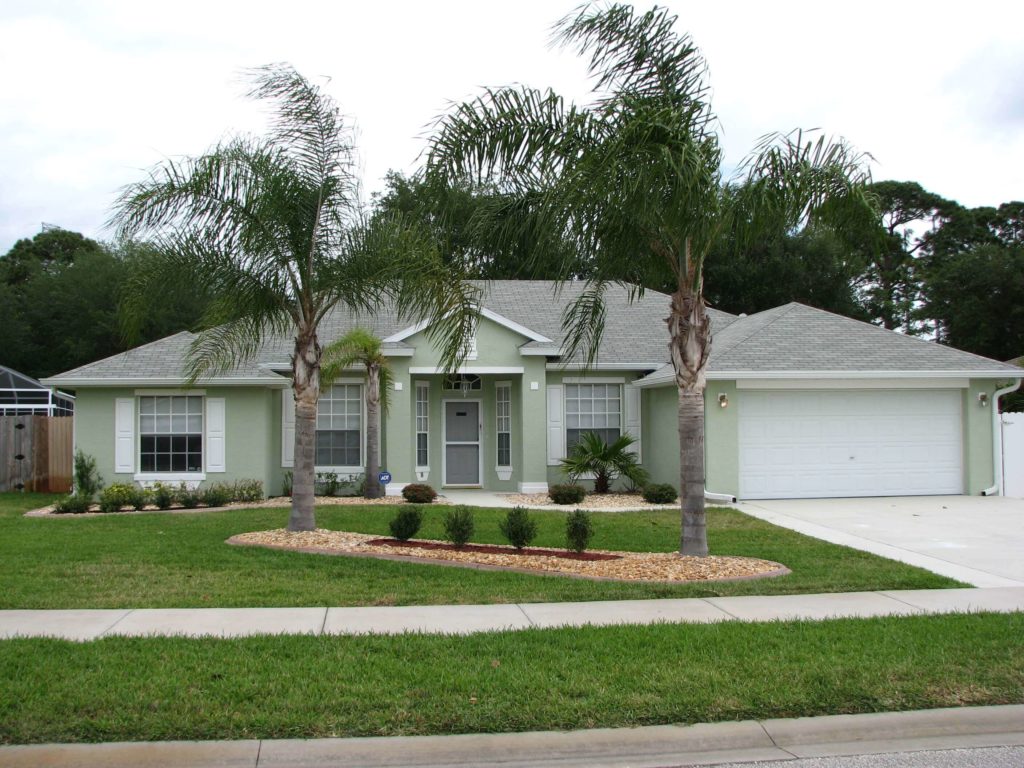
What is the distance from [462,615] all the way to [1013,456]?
48.2 ft

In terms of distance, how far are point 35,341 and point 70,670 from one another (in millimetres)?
37039

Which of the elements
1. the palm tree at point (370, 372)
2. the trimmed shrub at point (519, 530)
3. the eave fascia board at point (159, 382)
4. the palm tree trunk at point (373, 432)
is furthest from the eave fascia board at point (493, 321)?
the trimmed shrub at point (519, 530)

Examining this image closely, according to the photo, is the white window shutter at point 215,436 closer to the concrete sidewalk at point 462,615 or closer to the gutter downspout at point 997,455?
the concrete sidewalk at point 462,615

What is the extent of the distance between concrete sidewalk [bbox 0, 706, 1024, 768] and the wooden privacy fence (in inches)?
739

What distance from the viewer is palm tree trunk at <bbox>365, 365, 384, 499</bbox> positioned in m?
17.7

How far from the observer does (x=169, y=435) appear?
1831 centimetres

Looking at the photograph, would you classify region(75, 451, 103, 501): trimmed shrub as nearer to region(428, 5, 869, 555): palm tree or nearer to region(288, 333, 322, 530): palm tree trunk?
region(288, 333, 322, 530): palm tree trunk

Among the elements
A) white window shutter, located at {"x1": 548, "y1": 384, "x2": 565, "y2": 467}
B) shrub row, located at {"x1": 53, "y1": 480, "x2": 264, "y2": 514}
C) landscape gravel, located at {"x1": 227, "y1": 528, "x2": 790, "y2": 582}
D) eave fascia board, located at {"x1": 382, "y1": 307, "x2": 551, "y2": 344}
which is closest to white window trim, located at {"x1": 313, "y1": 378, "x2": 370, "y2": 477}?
eave fascia board, located at {"x1": 382, "y1": 307, "x2": 551, "y2": 344}

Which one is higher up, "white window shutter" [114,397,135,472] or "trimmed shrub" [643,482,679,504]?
"white window shutter" [114,397,135,472]

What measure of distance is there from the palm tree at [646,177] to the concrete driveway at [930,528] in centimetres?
318

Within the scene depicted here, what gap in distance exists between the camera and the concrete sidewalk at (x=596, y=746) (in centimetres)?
500

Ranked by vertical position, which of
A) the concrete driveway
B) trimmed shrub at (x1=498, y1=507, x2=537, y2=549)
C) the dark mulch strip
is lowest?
the concrete driveway

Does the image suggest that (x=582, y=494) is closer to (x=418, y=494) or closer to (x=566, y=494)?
(x=566, y=494)

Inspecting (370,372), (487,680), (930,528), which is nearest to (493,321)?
(370,372)
